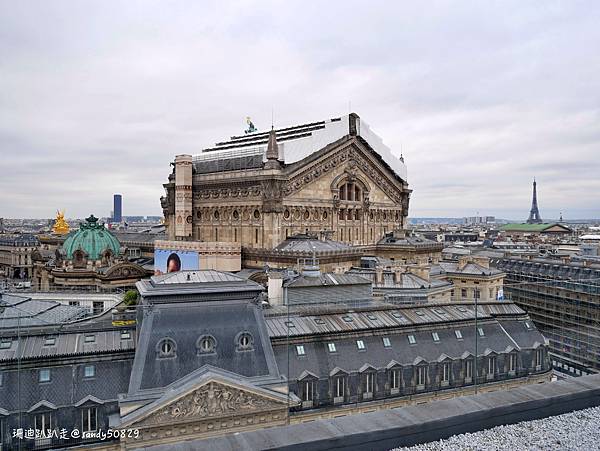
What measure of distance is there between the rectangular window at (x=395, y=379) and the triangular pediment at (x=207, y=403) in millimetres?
6292

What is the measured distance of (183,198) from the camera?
67188mm

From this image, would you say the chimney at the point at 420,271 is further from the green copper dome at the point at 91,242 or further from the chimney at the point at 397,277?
the green copper dome at the point at 91,242

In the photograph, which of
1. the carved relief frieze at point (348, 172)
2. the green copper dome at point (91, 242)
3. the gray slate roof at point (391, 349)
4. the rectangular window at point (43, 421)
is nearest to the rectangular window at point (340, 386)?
the gray slate roof at point (391, 349)

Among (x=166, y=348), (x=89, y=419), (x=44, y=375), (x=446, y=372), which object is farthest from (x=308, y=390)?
(x=44, y=375)

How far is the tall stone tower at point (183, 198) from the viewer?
67.2 meters

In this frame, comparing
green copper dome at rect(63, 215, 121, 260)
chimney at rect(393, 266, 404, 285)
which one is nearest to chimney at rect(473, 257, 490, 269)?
chimney at rect(393, 266, 404, 285)

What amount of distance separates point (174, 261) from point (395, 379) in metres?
39.0

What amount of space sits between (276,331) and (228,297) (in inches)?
125

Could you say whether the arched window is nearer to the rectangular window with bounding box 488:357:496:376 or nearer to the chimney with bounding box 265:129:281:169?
the chimney with bounding box 265:129:281:169

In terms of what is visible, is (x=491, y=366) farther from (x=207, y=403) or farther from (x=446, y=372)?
(x=207, y=403)

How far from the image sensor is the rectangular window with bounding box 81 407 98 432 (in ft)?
69.3

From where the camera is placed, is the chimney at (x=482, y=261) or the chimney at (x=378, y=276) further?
the chimney at (x=482, y=261)

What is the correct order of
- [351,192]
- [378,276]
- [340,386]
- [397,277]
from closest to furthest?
[340,386], [378,276], [397,277], [351,192]

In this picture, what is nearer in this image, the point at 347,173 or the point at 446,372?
the point at 446,372
